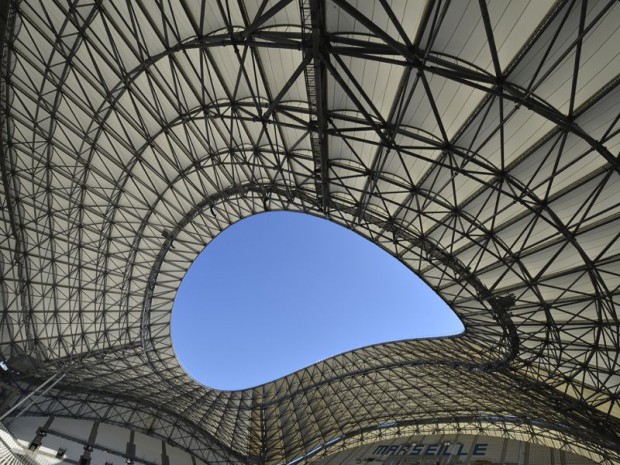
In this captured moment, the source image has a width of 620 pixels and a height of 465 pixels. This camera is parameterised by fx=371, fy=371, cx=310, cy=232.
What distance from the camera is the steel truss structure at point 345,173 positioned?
11.3m

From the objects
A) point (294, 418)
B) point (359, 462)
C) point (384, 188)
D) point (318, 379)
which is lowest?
point (359, 462)

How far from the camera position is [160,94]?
18688mm

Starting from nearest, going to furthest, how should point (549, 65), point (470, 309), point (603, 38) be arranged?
point (603, 38) < point (549, 65) < point (470, 309)

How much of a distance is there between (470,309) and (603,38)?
57.4 ft

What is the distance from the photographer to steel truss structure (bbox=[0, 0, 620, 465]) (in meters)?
11.3

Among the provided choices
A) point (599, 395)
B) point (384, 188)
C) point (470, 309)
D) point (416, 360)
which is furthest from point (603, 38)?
point (416, 360)

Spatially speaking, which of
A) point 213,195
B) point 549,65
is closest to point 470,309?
point 549,65

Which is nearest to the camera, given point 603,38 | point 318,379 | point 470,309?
point 603,38

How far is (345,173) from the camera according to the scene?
19.5m

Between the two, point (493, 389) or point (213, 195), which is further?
point (493, 389)

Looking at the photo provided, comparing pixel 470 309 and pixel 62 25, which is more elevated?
pixel 62 25

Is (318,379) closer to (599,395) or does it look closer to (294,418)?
(294,418)

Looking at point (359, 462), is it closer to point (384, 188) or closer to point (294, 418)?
point (294, 418)

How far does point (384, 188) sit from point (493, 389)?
81.5ft
